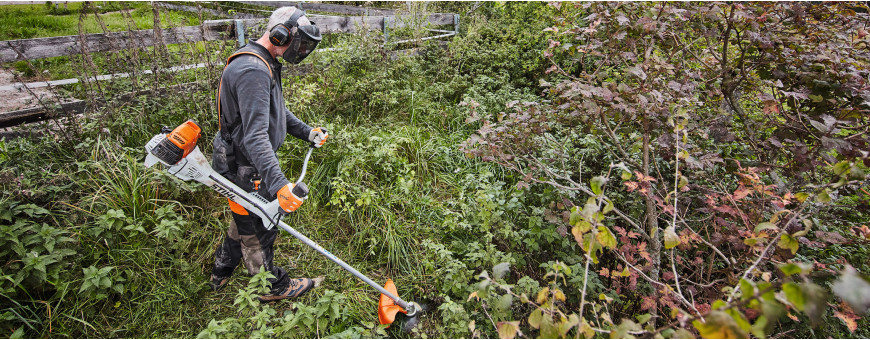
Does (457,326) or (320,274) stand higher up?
(457,326)

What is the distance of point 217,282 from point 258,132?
1559 mm

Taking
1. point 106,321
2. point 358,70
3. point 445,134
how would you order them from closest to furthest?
1. point 106,321
2. point 445,134
3. point 358,70

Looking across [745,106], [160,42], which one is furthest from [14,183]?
[745,106]

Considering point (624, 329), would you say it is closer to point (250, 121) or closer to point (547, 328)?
point (547, 328)

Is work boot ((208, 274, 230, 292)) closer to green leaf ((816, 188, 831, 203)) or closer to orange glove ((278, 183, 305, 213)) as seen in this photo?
orange glove ((278, 183, 305, 213))

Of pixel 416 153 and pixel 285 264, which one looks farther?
pixel 416 153

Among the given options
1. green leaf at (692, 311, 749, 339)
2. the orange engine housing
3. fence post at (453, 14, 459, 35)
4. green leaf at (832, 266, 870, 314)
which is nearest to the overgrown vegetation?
green leaf at (692, 311, 749, 339)

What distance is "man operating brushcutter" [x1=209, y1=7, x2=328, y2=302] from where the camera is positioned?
7.73 ft

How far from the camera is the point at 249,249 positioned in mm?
2928

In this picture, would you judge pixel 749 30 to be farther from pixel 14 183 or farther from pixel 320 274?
pixel 14 183

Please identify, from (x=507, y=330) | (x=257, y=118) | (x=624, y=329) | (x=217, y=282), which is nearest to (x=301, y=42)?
(x=257, y=118)

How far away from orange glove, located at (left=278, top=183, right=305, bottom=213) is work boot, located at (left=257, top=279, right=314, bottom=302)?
3.56 feet

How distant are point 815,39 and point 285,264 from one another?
430 centimetres

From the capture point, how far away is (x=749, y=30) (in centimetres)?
251
